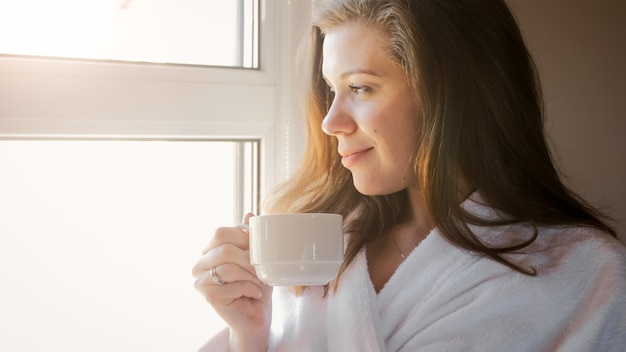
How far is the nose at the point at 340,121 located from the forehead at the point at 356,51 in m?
0.06

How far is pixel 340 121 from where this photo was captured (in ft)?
4.79

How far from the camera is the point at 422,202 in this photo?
163 centimetres

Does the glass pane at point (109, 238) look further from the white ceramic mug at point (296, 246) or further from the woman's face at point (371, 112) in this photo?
the white ceramic mug at point (296, 246)

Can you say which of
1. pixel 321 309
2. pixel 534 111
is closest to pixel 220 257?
pixel 321 309

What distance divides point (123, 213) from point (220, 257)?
1.23ft

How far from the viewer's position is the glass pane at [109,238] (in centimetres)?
155

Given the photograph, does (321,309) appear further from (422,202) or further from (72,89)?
(72,89)

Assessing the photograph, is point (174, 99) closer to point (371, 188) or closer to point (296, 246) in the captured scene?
point (371, 188)

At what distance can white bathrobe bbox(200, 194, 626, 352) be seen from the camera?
4.54ft

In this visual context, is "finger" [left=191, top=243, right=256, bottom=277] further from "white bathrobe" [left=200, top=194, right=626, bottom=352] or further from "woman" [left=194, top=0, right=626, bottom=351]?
"white bathrobe" [left=200, top=194, right=626, bottom=352]

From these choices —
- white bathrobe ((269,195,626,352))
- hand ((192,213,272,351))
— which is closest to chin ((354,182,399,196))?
white bathrobe ((269,195,626,352))

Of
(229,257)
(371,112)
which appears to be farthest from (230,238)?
(371,112)

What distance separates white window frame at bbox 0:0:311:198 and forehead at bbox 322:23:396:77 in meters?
0.23

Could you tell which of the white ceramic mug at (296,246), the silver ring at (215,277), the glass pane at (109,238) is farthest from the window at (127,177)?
the white ceramic mug at (296,246)
